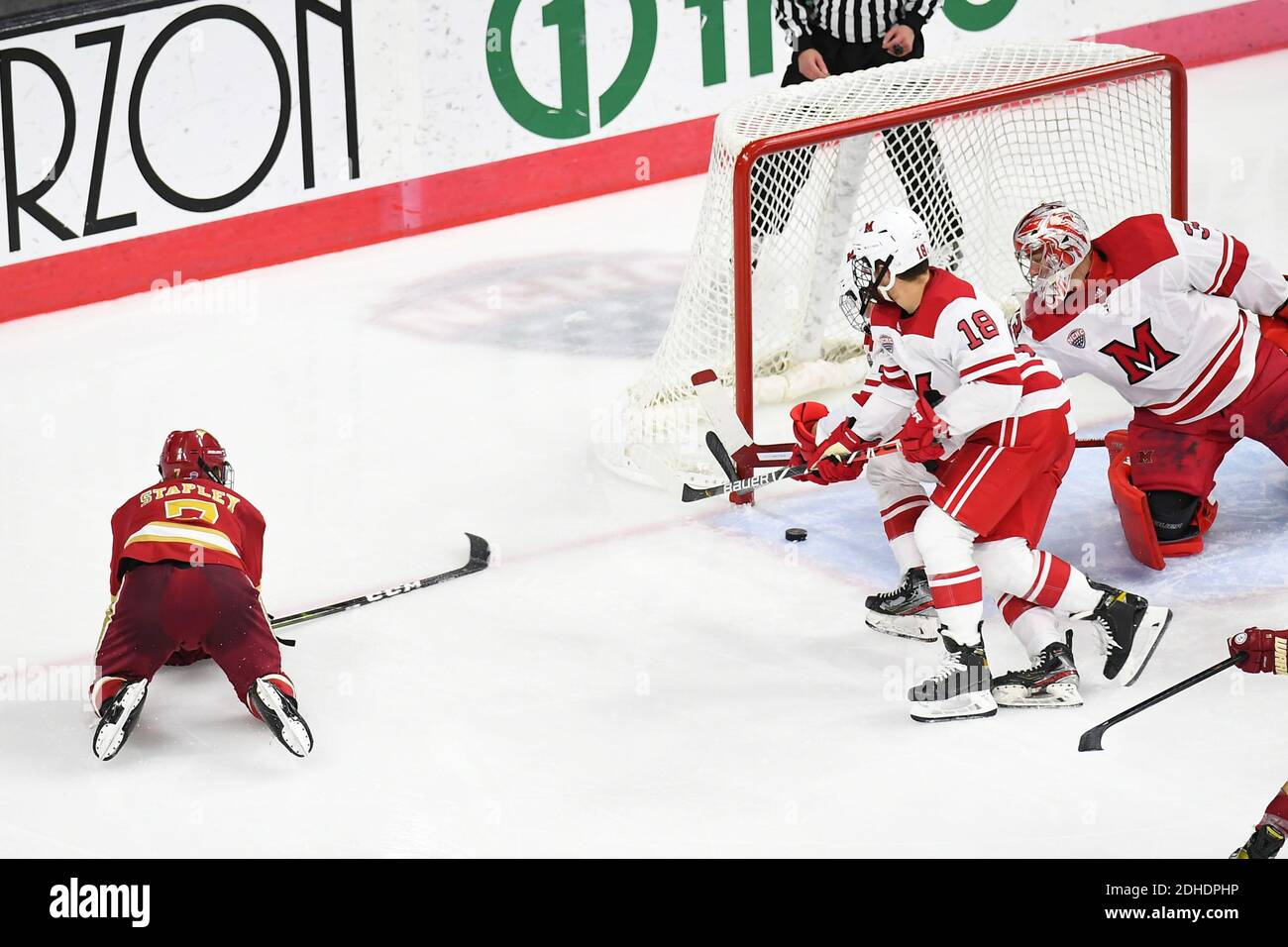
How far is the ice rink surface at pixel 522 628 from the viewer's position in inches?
161

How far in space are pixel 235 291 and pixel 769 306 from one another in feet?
6.62

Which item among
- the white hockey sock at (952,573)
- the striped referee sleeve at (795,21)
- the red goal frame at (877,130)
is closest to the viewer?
the white hockey sock at (952,573)

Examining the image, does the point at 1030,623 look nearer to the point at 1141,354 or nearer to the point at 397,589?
the point at 1141,354

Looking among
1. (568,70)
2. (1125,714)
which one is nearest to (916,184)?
(568,70)

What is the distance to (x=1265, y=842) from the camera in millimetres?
3500

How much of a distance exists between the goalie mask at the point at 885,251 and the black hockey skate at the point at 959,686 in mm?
720

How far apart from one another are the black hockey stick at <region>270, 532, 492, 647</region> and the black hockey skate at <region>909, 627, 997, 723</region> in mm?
1255

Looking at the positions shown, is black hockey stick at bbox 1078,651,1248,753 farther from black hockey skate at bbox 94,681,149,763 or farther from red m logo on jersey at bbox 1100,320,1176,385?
black hockey skate at bbox 94,681,149,763

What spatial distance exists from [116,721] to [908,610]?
1.73 metres

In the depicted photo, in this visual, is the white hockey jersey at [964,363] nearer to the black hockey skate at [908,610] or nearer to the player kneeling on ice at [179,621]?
the black hockey skate at [908,610]

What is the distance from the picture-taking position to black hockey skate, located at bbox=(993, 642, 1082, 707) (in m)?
4.46

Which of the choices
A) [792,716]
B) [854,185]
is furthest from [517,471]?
[792,716]

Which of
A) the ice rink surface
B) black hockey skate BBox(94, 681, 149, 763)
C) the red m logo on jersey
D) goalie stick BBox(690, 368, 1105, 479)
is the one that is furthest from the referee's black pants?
black hockey skate BBox(94, 681, 149, 763)

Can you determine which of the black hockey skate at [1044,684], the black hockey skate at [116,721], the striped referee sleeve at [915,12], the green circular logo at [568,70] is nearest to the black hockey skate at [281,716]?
the black hockey skate at [116,721]
